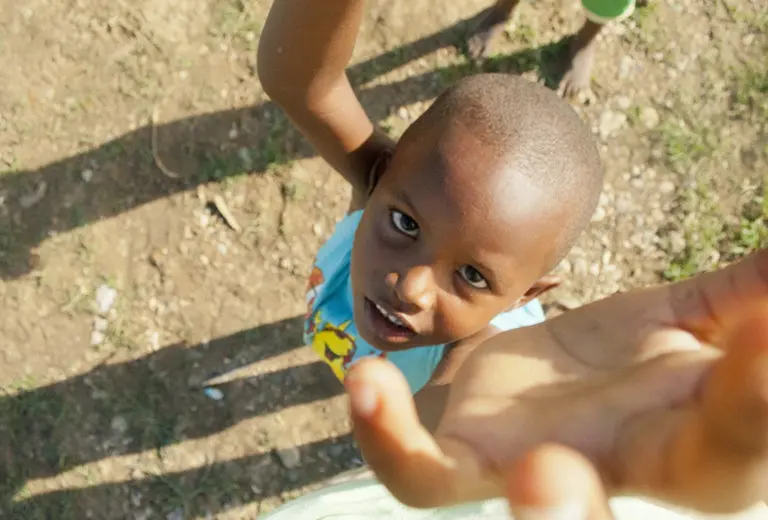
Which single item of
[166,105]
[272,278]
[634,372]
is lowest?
[272,278]

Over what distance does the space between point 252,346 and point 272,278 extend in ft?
0.70

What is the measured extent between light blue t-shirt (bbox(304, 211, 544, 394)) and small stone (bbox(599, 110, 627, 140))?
897 millimetres

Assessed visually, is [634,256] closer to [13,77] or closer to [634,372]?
[634,372]

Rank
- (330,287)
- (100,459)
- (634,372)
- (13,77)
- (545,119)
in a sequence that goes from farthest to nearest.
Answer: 1. (13,77)
2. (100,459)
3. (330,287)
4. (545,119)
5. (634,372)

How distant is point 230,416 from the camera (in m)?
2.03

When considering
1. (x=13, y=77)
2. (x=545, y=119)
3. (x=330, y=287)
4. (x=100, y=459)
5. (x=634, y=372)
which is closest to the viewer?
(x=634, y=372)

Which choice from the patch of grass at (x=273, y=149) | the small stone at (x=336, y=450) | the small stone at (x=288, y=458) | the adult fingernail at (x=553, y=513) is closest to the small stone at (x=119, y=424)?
the small stone at (x=288, y=458)

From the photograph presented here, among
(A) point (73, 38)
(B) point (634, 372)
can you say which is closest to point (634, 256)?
(B) point (634, 372)

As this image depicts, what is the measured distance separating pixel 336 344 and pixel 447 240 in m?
0.54

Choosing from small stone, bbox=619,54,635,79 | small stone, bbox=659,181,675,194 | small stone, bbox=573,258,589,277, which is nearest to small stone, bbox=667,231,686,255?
small stone, bbox=659,181,675,194

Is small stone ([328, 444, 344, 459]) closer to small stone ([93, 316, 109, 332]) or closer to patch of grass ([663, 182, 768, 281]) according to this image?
small stone ([93, 316, 109, 332])

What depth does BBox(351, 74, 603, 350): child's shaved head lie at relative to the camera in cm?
104

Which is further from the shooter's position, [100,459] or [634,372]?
[100,459]

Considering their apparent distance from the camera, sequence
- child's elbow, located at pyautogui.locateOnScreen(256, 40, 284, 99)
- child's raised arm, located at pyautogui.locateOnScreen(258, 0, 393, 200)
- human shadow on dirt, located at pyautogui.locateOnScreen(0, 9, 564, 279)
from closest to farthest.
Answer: child's raised arm, located at pyautogui.locateOnScreen(258, 0, 393, 200)
child's elbow, located at pyautogui.locateOnScreen(256, 40, 284, 99)
human shadow on dirt, located at pyautogui.locateOnScreen(0, 9, 564, 279)
